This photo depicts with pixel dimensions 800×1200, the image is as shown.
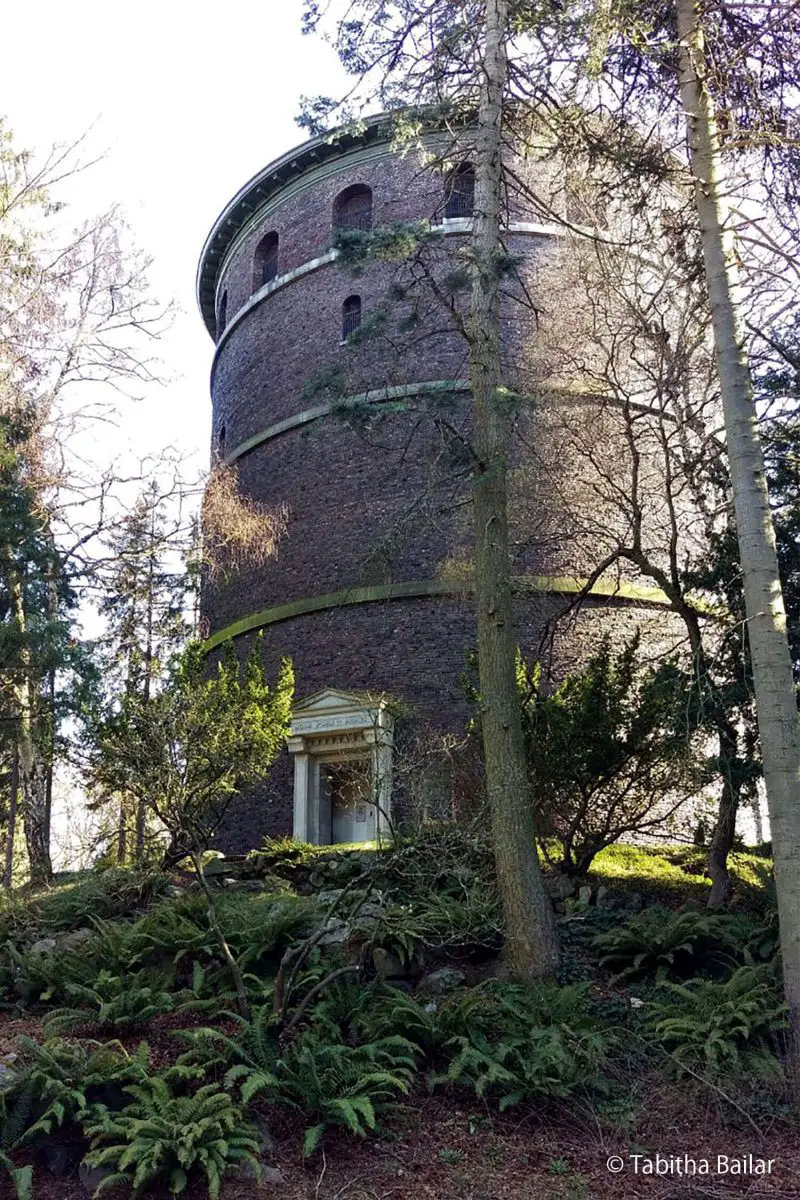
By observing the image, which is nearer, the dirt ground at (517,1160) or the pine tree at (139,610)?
the dirt ground at (517,1160)

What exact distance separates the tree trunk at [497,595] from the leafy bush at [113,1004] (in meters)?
2.84

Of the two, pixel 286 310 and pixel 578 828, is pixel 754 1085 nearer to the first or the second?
pixel 578 828

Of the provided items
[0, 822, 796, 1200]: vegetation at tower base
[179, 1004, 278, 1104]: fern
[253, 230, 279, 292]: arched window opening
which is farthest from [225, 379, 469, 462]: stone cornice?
[179, 1004, 278, 1104]: fern

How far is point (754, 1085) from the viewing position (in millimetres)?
7000

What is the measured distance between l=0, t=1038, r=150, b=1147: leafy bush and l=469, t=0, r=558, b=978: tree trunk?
326cm

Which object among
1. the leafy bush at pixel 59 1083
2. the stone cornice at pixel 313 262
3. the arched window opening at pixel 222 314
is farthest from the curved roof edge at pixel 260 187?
the leafy bush at pixel 59 1083

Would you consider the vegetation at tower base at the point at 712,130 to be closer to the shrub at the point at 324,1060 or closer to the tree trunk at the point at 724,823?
the tree trunk at the point at 724,823

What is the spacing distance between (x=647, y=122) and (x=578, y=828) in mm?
7369

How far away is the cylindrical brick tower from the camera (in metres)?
12.8

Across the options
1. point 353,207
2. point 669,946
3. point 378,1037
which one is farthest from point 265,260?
point 378,1037

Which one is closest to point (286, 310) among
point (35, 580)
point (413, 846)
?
point (35, 580)

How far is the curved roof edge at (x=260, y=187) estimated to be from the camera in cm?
1922

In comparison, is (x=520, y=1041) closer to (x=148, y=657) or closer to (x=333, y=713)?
(x=333, y=713)

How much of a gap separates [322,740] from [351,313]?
784cm
